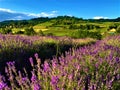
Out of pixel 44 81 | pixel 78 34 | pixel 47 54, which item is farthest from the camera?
pixel 78 34

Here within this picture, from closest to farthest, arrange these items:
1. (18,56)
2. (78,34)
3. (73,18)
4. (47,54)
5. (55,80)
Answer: (55,80) → (18,56) → (47,54) → (78,34) → (73,18)

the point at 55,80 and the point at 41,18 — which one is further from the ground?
the point at 55,80

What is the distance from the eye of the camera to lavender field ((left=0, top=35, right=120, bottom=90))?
3.83 metres

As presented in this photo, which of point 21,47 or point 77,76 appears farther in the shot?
point 21,47

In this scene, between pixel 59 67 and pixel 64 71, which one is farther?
pixel 59 67

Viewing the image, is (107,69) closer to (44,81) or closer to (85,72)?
(85,72)

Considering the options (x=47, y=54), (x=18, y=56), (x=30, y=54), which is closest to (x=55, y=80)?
(x=18, y=56)

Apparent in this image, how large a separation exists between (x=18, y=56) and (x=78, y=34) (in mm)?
18355

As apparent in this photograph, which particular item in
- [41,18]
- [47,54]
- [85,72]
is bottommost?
[41,18]

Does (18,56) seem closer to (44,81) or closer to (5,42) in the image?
(5,42)

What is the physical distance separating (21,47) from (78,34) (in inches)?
695

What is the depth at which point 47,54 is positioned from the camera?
375 inches

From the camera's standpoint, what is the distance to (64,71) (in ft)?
14.2

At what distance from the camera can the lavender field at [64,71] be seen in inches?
151
